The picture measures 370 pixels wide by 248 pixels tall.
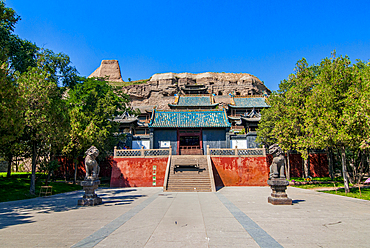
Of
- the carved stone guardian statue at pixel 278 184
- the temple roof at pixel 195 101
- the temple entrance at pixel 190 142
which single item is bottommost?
the carved stone guardian statue at pixel 278 184

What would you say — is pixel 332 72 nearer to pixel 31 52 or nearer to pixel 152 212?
pixel 152 212

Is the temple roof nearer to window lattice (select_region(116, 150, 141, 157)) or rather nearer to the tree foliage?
window lattice (select_region(116, 150, 141, 157))

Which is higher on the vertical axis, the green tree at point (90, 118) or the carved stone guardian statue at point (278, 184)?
the green tree at point (90, 118)

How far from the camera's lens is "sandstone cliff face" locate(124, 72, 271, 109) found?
80.5m

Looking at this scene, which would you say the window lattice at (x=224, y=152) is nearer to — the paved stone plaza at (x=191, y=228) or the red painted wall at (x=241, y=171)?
the red painted wall at (x=241, y=171)

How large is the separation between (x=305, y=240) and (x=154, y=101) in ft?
250

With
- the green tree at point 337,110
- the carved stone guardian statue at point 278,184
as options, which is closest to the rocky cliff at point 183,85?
the green tree at point 337,110

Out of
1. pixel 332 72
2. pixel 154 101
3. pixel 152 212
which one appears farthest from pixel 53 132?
pixel 154 101

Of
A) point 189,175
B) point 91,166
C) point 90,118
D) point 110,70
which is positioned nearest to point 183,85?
point 110,70

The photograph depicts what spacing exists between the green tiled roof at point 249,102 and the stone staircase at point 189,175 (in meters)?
27.0

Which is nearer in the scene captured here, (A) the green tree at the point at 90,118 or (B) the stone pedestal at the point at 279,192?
(B) the stone pedestal at the point at 279,192

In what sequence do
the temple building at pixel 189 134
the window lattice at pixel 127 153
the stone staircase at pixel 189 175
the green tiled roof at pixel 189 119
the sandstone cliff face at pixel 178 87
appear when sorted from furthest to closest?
the sandstone cliff face at pixel 178 87, the green tiled roof at pixel 189 119, the temple building at pixel 189 134, the window lattice at pixel 127 153, the stone staircase at pixel 189 175

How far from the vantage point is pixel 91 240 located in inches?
204

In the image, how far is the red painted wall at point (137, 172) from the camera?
2027cm
